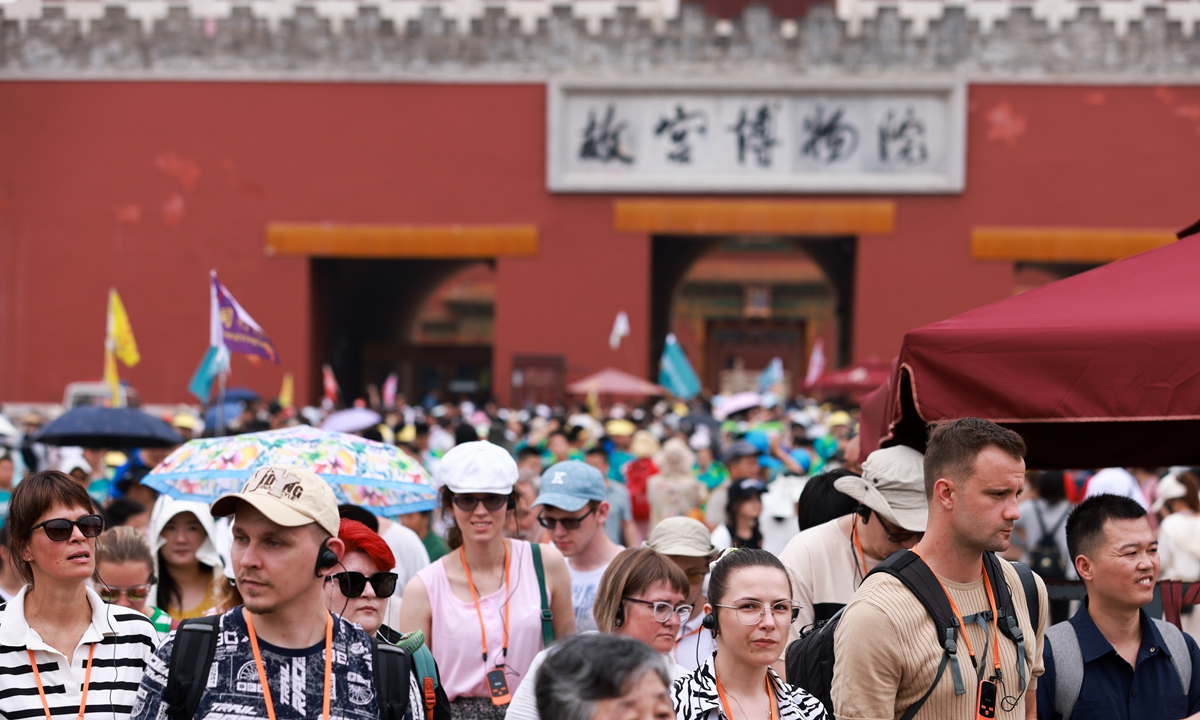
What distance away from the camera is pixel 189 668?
2.54 m

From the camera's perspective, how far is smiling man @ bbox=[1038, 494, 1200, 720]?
11.7ft

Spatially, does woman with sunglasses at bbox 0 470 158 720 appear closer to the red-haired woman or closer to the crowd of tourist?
the crowd of tourist

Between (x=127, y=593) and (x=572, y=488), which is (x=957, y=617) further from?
(x=127, y=593)

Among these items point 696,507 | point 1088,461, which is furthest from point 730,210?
point 1088,461

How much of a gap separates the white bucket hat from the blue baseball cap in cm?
112

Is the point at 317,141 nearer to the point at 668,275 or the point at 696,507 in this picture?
the point at 668,275

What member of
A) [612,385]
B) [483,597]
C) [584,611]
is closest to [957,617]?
[483,597]

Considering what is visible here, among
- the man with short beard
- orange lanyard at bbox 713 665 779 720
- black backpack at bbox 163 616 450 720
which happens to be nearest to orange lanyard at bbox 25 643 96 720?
black backpack at bbox 163 616 450 720

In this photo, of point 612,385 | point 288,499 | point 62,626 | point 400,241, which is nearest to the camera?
point 288,499

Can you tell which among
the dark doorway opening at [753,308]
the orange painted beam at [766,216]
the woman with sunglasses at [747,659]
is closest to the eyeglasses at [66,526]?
the woman with sunglasses at [747,659]

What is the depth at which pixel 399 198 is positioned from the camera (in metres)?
21.9

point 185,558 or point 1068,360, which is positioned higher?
point 1068,360

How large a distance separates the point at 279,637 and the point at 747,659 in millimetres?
1214

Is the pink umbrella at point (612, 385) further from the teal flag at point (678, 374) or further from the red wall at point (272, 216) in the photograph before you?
the red wall at point (272, 216)
